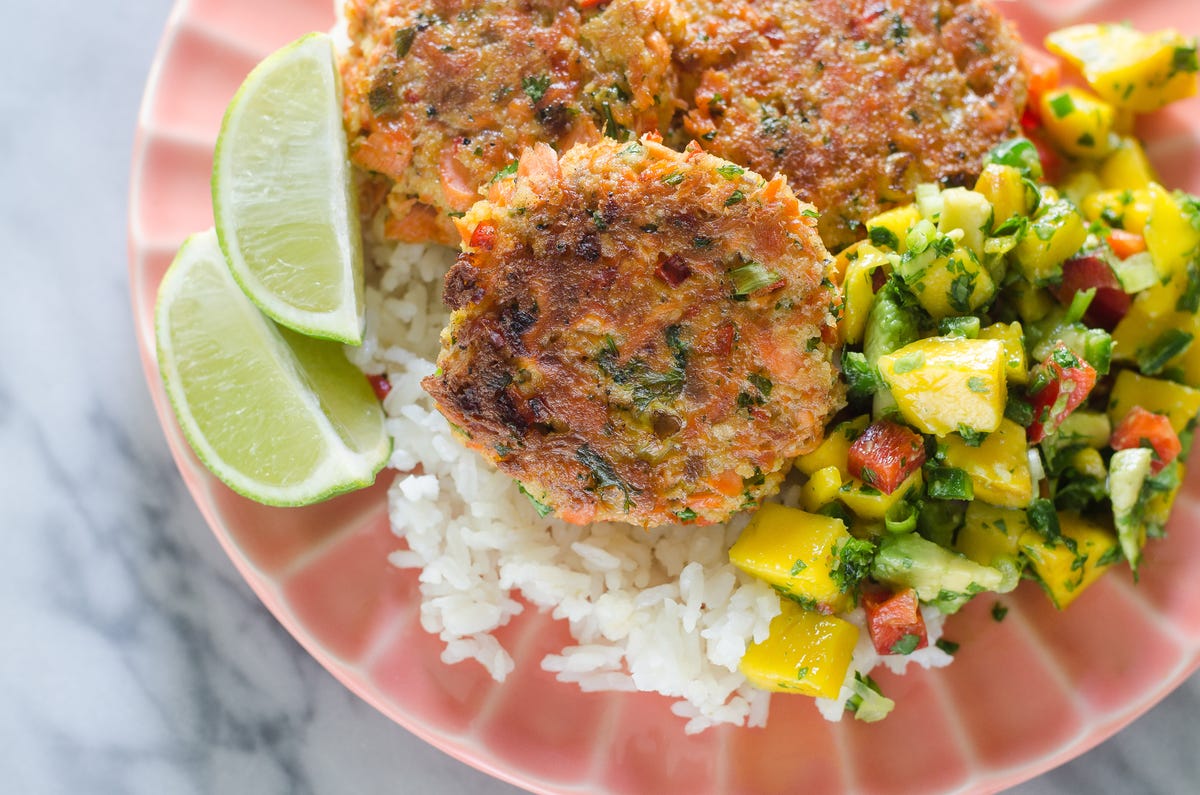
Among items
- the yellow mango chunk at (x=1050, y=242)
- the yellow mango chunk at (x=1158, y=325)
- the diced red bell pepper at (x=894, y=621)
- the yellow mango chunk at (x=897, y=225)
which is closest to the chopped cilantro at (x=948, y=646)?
the diced red bell pepper at (x=894, y=621)

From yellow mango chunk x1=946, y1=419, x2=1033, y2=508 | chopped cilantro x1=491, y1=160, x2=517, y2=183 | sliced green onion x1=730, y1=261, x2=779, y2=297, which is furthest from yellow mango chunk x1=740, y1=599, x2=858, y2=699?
chopped cilantro x1=491, y1=160, x2=517, y2=183

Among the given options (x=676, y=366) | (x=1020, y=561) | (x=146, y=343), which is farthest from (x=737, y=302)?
(x=146, y=343)

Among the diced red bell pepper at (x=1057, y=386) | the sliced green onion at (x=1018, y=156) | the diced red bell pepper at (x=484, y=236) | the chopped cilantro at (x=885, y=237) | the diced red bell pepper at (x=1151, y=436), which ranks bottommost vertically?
the diced red bell pepper at (x=1151, y=436)

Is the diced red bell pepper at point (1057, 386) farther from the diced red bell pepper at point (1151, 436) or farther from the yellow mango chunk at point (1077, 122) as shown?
the yellow mango chunk at point (1077, 122)

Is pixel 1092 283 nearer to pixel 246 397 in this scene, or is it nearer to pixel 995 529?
pixel 995 529

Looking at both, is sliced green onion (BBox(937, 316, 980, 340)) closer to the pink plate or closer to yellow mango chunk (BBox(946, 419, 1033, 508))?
yellow mango chunk (BBox(946, 419, 1033, 508))

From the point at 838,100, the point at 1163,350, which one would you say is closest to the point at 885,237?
the point at 838,100

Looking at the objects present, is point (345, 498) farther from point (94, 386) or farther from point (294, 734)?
point (94, 386)
